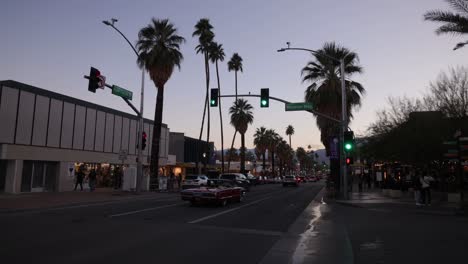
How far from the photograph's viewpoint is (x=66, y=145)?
1300 inches

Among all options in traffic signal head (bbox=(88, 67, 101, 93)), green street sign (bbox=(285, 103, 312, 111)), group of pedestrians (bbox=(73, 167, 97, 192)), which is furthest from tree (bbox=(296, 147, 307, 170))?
traffic signal head (bbox=(88, 67, 101, 93))

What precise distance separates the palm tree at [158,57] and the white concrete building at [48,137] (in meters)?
5.96

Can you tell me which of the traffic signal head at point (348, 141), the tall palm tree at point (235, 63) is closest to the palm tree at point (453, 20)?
the traffic signal head at point (348, 141)

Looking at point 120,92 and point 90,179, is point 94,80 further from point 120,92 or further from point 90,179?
point 90,179

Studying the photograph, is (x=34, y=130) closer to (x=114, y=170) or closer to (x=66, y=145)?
(x=66, y=145)

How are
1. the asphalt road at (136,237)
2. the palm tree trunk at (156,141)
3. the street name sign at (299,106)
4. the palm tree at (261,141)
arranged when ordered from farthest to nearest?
the palm tree at (261,141) < the palm tree trunk at (156,141) < the street name sign at (299,106) < the asphalt road at (136,237)

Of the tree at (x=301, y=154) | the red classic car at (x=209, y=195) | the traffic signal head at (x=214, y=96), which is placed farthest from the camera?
the tree at (x=301, y=154)

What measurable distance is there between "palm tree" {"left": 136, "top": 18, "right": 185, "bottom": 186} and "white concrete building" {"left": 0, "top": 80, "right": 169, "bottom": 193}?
5.96m

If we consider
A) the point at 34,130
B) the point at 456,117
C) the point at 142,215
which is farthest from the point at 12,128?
the point at 456,117

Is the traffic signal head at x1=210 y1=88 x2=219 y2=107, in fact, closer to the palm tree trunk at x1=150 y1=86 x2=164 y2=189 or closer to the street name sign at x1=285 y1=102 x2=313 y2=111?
the street name sign at x1=285 y1=102 x2=313 y2=111

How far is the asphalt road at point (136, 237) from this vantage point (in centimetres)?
843

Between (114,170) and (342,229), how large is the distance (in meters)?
30.9

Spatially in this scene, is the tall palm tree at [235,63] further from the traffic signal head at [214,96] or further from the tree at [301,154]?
the tree at [301,154]

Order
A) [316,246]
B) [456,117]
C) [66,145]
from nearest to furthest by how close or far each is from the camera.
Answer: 1. [316,246]
2. [456,117]
3. [66,145]
